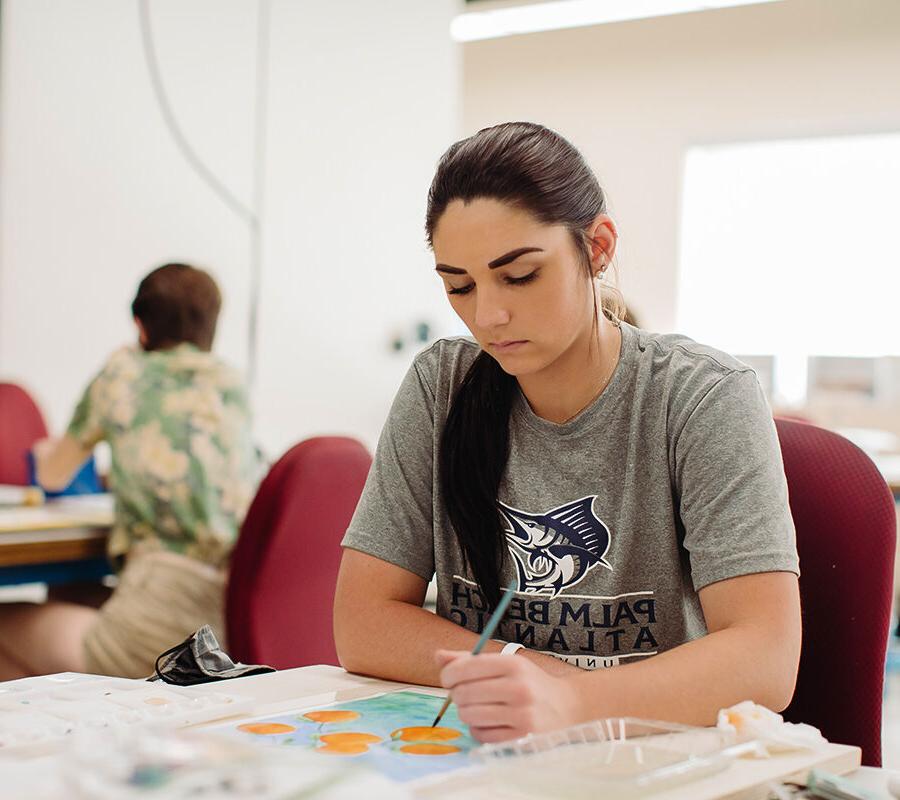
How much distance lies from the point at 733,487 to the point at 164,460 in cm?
158

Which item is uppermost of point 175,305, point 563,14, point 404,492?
point 563,14

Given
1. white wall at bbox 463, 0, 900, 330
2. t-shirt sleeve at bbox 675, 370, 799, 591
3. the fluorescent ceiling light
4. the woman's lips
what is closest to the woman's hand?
t-shirt sleeve at bbox 675, 370, 799, 591

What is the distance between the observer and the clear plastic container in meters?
0.84

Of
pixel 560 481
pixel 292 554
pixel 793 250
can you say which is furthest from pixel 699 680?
pixel 793 250

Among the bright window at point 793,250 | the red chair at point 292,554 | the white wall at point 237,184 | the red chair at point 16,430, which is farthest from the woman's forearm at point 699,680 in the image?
the bright window at point 793,250

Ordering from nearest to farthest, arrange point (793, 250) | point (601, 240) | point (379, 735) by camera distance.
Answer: point (379, 735)
point (601, 240)
point (793, 250)

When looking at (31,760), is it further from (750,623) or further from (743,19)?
(743,19)

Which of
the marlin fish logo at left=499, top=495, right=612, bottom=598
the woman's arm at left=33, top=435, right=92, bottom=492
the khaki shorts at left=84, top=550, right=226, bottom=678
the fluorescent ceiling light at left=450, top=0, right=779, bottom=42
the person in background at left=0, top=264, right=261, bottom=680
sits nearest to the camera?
the marlin fish logo at left=499, top=495, right=612, bottom=598

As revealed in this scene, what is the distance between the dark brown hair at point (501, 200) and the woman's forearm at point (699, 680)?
0.31 m

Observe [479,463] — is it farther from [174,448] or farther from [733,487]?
[174,448]

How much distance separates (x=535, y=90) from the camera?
690cm

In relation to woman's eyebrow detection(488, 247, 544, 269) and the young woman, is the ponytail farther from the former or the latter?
woman's eyebrow detection(488, 247, 544, 269)

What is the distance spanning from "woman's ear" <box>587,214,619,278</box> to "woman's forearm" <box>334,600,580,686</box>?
42 cm

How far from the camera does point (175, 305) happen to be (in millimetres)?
2547
